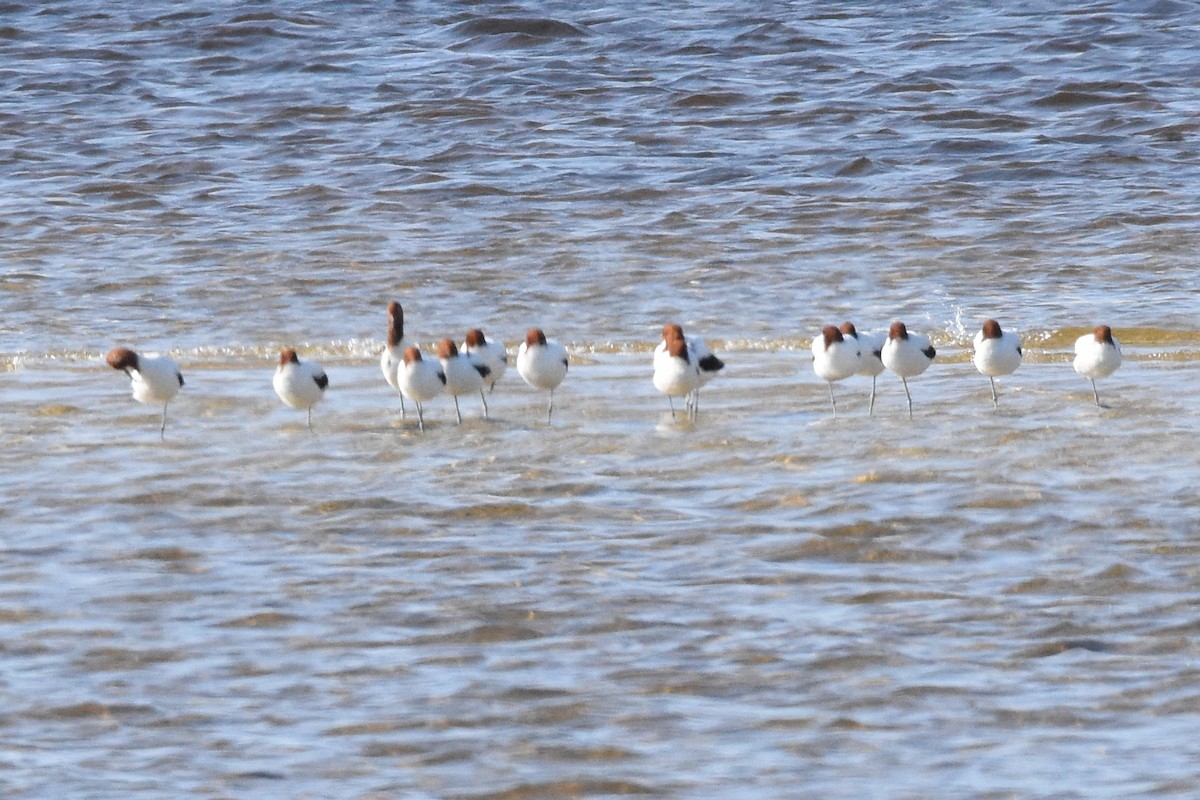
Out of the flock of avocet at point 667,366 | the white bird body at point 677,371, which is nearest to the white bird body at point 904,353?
the flock of avocet at point 667,366

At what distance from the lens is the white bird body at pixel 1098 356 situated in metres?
11.1

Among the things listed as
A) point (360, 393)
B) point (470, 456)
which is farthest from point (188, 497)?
point (360, 393)

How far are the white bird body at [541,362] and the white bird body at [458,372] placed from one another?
10.1 inches

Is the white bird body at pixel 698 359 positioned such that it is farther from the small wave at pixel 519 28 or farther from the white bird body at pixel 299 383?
the small wave at pixel 519 28

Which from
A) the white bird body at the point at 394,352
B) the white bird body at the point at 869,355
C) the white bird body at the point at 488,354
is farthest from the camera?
the white bird body at the point at 488,354

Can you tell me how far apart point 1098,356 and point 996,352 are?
0.55 m

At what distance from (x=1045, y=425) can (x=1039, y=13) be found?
15755 mm

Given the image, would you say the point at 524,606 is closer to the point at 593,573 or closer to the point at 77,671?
the point at 593,573

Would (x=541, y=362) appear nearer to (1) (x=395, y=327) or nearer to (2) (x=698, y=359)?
(2) (x=698, y=359)

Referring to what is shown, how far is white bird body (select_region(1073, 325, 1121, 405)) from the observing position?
36.3 feet

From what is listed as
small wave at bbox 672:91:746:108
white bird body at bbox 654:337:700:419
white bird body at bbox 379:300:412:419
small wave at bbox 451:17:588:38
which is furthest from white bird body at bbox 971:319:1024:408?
small wave at bbox 451:17:588:38

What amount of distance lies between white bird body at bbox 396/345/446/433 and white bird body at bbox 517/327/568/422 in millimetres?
534

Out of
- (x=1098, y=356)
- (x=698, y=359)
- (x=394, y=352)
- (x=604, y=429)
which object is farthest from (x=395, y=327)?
(x=1098, y=356)

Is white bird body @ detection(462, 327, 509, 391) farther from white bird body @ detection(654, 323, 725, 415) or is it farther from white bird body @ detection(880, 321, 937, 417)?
white bird body @ detection(880, 321, 937, 417)
